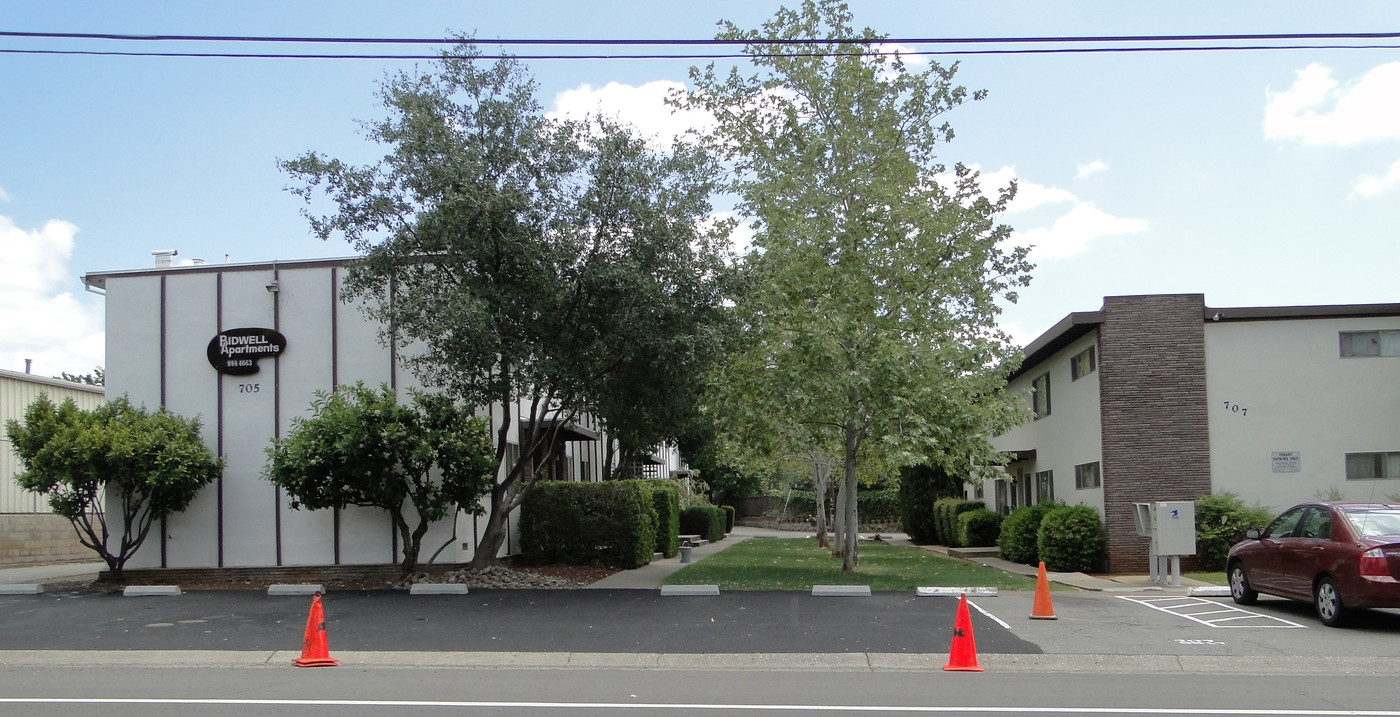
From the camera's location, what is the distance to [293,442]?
17.8 metres

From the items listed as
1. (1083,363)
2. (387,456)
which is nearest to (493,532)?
(387,456)

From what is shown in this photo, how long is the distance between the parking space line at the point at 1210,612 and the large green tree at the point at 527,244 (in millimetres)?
7654

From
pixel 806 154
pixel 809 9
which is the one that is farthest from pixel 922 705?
pixel 809 9

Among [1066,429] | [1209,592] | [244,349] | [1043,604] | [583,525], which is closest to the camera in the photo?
[1043,604]

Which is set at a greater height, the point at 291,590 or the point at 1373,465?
the point at 1373,465

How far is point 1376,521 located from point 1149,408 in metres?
8.17

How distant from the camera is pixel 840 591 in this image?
55.9 feet

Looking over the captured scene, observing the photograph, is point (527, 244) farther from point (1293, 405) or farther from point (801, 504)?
point (801, 504)

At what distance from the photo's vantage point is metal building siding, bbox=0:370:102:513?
91.1 feet

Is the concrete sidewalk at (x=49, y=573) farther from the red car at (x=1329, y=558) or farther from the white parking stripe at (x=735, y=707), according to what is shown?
the red car at (x=1329, y=558)

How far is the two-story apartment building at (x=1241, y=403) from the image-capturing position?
20.8 m

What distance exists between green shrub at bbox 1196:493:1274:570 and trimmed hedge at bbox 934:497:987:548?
36.8 ft

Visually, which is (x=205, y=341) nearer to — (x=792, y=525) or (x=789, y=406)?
(x=789, y=406)

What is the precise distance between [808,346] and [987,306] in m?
4.47
